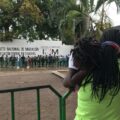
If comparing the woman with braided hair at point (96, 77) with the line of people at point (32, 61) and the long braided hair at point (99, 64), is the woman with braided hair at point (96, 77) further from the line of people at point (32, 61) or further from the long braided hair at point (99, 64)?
the line of people at point (32, 61)

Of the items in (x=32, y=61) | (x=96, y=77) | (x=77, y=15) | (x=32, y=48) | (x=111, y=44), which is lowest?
(x=32, y=61)

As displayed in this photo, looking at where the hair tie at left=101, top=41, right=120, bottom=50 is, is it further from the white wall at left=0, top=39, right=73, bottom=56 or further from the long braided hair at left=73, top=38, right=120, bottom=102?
the white wall at left=0, top=39, right=73, bottom=56

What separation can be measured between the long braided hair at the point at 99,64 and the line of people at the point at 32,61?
3457 cm

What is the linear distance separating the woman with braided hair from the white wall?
34.9 meters

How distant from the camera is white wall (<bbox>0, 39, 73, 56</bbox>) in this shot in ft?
126

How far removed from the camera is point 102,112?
8.79 ft

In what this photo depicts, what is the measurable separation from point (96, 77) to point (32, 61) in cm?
3635

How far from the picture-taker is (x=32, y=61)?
38.9m

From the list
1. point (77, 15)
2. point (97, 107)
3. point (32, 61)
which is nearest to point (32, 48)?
point (32, 61)

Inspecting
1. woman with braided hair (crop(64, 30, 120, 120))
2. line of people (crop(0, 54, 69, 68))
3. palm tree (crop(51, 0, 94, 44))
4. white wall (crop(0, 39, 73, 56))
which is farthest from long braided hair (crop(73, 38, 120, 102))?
white wall (crop(0, 39, 73, 56))

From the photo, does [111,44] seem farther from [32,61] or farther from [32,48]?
[32,48]

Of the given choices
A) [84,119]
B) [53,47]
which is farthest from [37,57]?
[84,119]

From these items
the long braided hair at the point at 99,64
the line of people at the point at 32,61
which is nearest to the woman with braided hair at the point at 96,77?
the long braided hair at the point at 99,64

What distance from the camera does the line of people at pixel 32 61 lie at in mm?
37469
